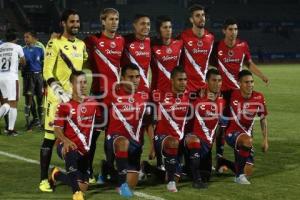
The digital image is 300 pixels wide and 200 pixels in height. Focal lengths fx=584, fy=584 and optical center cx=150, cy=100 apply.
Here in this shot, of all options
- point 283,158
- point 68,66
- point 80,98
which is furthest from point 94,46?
point 283,158

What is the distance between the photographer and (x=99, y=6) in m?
47.8

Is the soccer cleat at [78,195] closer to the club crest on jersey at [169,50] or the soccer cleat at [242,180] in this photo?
the soccer cleat at [242,180]

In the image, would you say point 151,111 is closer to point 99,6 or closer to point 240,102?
point 240,102

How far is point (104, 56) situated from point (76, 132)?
1163 mm

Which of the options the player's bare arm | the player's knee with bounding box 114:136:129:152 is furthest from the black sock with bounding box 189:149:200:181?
the player's bare arm

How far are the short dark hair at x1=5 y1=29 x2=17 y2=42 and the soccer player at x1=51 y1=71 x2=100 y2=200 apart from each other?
4.91 metres

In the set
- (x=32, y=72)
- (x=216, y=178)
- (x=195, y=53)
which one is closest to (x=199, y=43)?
(x=195, y=53)

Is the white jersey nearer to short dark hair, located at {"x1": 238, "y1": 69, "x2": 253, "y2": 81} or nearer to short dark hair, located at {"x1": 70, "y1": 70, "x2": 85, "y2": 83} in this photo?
short dark hair, located at {"x1": 70, "y1": 70, "x2": 85, "y2": 83}

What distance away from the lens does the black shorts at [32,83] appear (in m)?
12.3

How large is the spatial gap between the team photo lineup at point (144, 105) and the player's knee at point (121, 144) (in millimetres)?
12

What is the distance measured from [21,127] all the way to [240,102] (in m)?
6.31

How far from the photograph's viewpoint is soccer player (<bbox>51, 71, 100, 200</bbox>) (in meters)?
6.23

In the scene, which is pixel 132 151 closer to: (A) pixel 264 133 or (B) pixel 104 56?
(B) pixel 104 56

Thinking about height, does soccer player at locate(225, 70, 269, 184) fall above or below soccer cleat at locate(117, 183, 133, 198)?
above
